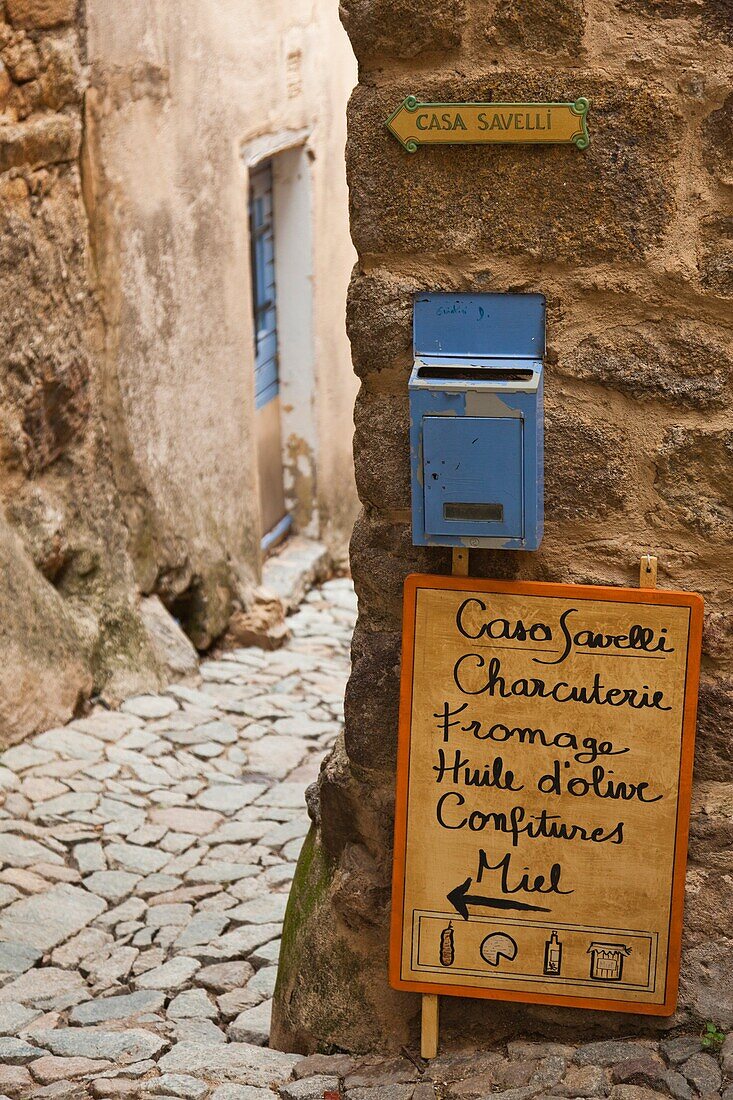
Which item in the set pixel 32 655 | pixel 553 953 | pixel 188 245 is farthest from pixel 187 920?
pixel 188 245

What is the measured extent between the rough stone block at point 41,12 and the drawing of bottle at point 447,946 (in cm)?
412

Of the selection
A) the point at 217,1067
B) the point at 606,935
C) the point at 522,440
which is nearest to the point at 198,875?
the point at 217,1067

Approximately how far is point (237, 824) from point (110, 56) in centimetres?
334

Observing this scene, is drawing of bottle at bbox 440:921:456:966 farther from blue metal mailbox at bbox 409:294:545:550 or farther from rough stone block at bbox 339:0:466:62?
rough stone block at bbox 339:0:466:62

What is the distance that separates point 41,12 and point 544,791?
4162mm

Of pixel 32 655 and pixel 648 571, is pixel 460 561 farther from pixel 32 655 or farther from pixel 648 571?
pixel 32 655

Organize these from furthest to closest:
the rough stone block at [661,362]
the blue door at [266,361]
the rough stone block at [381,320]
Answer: the blue door at [266,361] < the rough stone block at [381,320] < the rough stone block at [661,362]

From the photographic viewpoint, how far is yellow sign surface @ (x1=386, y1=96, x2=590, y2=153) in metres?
2.17

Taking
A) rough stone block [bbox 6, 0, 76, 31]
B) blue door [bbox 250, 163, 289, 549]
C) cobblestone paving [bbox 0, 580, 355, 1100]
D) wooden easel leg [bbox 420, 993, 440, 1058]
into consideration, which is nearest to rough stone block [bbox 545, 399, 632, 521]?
wooden easel leg [bbox 420, 993, 440, 1058]

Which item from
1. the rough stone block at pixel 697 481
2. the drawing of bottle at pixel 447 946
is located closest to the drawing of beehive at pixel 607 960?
the drawing of bottle at pixel 447 946

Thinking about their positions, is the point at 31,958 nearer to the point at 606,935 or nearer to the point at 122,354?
the point at 606,935

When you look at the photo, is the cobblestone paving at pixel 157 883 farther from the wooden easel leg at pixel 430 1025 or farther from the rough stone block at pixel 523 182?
the rough stone block at pixel 523 182

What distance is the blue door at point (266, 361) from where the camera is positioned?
25.3 ft

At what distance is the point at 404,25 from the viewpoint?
221 centimetres
